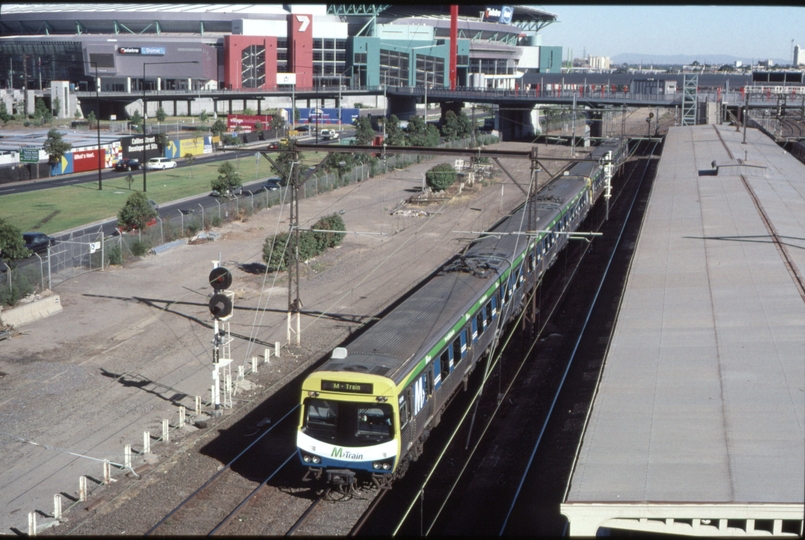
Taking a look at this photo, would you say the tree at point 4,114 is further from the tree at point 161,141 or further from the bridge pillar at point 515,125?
the bridge pillar at point 515,125

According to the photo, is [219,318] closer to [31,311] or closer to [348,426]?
[348,426]

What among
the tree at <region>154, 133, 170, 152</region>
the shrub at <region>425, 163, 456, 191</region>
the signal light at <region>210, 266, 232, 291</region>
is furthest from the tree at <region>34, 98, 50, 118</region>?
the signal light at <region>210, 266, 232, 291</region>

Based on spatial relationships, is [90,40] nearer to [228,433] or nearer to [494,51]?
[494,51]

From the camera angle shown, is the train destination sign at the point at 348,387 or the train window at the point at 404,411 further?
the train window at the point at 404,411

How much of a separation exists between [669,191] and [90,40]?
90.6m

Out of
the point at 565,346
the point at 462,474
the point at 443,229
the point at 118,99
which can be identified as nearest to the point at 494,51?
the point at 118,99

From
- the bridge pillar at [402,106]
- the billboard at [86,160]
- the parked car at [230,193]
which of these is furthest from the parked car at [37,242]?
the bridge pillar at [402,106]

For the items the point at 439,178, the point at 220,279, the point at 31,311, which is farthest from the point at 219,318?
the point at 439,178

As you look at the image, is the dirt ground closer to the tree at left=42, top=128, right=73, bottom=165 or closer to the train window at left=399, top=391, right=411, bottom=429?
the train window at left=399, top=391, right=411, bottom=429

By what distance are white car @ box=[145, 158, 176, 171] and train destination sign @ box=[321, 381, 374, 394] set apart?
54213mm

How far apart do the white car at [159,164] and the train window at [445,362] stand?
52341mm

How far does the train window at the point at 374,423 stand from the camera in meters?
13.5

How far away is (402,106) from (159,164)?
48.7m

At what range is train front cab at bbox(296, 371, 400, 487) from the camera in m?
13.5
